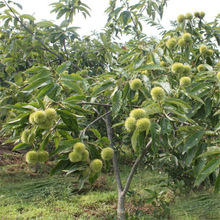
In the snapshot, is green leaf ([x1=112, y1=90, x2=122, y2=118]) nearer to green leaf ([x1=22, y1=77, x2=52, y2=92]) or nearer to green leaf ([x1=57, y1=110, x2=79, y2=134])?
green leaf ([x1=57, y1=110, x2=79, y2=134])

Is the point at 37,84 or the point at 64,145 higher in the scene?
the point at 37,84

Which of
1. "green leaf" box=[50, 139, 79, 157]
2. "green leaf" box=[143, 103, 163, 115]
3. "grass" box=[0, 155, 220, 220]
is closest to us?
"green leaf" box=[143, 103, 163, 115]

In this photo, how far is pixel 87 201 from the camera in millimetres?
2943

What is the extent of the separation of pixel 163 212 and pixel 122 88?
1859mm

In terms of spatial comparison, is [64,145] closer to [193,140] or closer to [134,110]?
[134,110]

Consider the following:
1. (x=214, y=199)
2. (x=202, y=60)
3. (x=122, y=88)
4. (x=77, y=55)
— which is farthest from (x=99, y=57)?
(x=214, y=199)

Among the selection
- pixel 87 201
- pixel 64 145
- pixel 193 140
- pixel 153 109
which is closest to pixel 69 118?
pixel 64 145

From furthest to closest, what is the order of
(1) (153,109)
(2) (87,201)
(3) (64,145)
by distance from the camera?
(2) (87,201)
(3) (64,145)
(1) (153,109)

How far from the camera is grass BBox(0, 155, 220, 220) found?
252 centimetres

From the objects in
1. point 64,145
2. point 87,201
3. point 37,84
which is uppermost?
point 37,84

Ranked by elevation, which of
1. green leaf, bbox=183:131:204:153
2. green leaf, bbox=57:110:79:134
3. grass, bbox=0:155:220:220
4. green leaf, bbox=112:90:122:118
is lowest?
grass, bbox=0:155:220:220

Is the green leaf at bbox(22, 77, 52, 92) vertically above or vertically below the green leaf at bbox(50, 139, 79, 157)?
above

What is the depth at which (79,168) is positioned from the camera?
118cm

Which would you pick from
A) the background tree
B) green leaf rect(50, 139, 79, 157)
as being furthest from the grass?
green leaf rect(50, 139, 79, 157)
